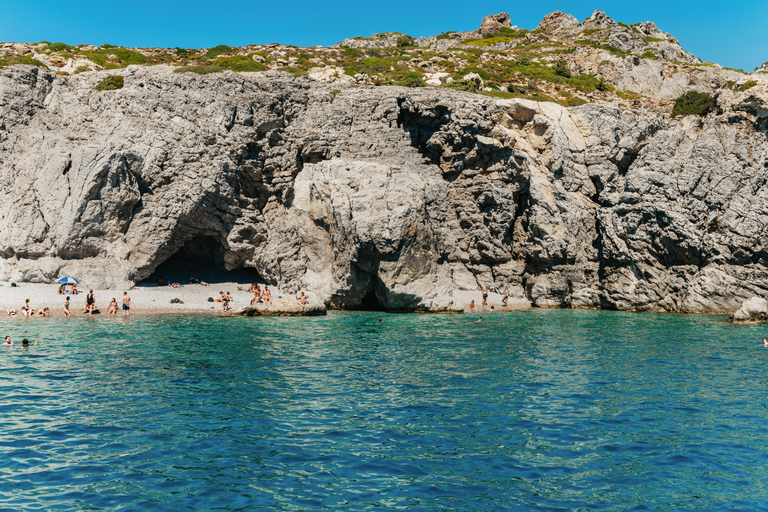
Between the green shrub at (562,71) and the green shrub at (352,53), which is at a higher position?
the green shrub at (352,53)

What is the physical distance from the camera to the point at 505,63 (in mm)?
81438

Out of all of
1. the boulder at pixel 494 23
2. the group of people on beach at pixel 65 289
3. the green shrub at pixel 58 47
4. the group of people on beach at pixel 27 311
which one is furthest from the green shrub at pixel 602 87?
the green shrub at pixel 58 47

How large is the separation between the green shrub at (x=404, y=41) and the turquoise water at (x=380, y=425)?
270 feet

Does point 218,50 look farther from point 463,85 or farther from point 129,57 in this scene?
point 463,85

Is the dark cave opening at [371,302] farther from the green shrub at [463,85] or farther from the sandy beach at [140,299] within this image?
the green shrub at [463,85]

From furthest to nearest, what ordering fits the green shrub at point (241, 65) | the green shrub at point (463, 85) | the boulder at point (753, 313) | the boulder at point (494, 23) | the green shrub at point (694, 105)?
the boulder at point (494, 23)
the green shrub at point (241, 65)
the green shrub at point (463, 85)
the green shrub at point (694, 105)
the boulder at point (753, 313)

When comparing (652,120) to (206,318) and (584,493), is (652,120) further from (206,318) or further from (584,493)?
(584,493)

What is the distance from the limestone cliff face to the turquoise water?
16.5 metres

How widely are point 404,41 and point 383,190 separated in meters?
67.5

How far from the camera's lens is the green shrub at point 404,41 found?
98.7 metres

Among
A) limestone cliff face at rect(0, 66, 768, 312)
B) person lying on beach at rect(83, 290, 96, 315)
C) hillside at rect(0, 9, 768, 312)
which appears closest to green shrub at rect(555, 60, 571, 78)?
hillside at rect(0, 9, 768, 312)

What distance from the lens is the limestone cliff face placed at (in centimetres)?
4234

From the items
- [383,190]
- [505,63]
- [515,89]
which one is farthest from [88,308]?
[505,63]

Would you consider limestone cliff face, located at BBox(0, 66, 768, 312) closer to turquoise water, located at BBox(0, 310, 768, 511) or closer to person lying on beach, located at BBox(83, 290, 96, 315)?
person lying on beach, located at BBox(83, 290, 96, 315)
